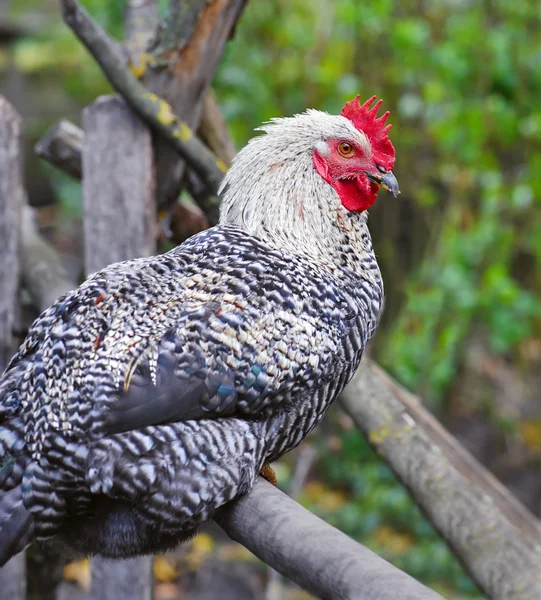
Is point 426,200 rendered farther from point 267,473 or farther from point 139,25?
point 267,473

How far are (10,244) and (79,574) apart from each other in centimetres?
220

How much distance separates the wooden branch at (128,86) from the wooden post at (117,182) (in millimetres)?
65

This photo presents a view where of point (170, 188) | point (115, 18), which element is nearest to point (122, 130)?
point (170, 188)

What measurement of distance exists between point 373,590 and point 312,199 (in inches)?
45.0

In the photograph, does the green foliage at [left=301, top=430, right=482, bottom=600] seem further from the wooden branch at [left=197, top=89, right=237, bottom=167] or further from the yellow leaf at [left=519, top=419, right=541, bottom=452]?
the wooden branch at [left=197, top=89, right=237, bottom=167]

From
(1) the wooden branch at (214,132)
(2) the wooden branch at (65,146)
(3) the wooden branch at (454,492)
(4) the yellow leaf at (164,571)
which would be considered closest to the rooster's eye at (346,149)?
(3) the wooden branch at (454,492)

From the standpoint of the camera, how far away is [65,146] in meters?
2.88

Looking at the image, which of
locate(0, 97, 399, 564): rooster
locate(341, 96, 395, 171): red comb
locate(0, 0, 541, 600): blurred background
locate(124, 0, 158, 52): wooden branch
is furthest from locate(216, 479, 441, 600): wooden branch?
locate(0, 0, 541, 600): blurred background

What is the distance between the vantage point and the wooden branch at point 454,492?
7.47 ft

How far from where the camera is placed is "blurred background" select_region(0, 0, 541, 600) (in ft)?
14.7

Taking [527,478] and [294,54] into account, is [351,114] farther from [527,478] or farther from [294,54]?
[527,478]

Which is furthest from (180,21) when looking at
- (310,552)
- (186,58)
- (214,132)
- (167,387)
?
(310,552)

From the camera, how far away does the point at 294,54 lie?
Answer: 4938 millimetres

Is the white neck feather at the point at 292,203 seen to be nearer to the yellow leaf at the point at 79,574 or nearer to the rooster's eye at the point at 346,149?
the rooster's eye at the point at 346,149
